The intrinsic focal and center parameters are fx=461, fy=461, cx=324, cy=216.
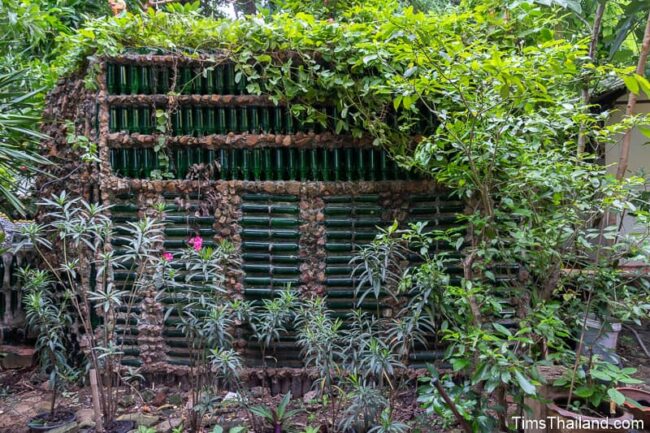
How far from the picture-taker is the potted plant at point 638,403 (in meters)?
2.10

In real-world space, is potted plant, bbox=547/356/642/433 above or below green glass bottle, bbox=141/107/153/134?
below

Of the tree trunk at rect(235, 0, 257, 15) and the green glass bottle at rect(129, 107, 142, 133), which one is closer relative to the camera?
the green glass bottle at rect(129, 107, 142, 133)

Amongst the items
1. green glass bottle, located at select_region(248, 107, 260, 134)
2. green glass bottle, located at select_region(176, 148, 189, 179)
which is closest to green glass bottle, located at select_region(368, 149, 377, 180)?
green glass bottle, located at select_region(248, 107, 260, 134)

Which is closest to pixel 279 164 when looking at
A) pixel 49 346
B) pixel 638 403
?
pixel 49 346

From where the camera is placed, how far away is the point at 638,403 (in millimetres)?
2207

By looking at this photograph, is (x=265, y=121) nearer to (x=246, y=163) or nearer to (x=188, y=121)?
(x=246, y=163)

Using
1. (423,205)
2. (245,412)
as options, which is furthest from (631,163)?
(245,412)

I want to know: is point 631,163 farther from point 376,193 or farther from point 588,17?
point 376,193

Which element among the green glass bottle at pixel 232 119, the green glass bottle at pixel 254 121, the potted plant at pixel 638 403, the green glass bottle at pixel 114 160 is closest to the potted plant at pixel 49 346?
the green glass bottle at pixel 114 160

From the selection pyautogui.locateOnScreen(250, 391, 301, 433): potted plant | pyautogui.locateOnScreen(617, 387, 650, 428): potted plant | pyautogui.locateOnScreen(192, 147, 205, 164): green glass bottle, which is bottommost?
pyautogui.locateOnScreen(250, 391, 301, 433): potted plant

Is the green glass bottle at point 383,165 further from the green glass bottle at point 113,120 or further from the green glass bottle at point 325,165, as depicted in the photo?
the green glass bottle at point 113,120

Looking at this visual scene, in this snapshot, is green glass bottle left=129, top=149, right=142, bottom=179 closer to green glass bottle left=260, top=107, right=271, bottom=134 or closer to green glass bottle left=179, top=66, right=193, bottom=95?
green glass bottle left=179, top=66, right=193, bottom=95

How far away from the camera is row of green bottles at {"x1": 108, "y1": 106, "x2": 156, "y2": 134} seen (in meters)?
3.19

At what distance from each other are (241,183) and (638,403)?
253 centimetres
